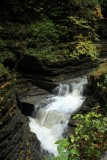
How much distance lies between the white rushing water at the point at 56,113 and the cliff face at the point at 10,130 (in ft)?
5.40

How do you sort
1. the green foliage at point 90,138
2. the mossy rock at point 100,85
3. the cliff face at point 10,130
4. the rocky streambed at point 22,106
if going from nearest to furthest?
1. the green foliage at point 90,138
2. the cliff face at point 10,130
3. the rocky streambed at point 22,106
4. the mossy rock at point 100,85

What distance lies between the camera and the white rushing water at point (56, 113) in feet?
32.6

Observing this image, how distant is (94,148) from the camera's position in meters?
7.04

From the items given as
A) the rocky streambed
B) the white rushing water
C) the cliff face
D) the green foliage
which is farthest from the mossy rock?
the cliff face

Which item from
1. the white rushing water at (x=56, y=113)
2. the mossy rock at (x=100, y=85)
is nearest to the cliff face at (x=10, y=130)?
the white rushing water at (x=56, y=113)

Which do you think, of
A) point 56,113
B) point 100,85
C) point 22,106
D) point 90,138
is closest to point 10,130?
point 90,138

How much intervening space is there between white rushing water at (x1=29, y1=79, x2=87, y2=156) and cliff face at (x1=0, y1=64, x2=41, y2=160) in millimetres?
A: 1644

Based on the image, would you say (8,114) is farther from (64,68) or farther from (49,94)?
(64,68)

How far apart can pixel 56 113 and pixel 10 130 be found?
143 inches

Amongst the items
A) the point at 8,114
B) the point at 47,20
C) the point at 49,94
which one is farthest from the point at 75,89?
the point at 8,114

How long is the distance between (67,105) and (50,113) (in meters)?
0.96

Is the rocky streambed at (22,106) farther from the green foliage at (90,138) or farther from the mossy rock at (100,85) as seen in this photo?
the green foliage at (90,138)

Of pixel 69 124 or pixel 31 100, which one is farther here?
pixel 31 100

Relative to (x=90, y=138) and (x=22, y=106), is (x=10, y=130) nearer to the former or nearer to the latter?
(x=90, y=138)
